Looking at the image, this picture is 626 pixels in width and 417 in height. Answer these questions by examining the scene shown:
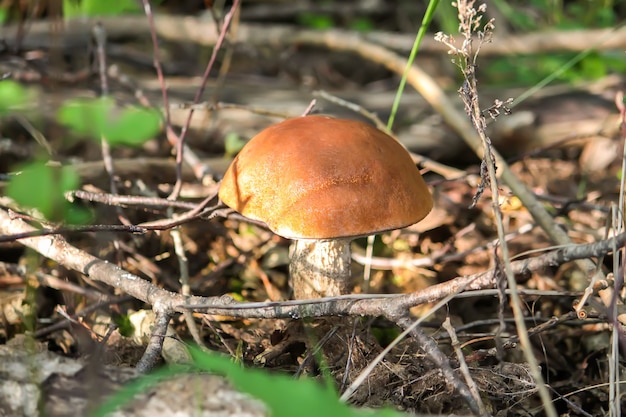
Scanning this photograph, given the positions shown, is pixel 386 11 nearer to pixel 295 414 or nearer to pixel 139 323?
pixel 139 323

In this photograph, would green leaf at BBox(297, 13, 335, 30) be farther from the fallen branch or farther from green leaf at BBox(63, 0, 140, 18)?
the fallen branch

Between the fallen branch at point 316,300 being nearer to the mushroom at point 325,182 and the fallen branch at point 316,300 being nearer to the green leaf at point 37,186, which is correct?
the mushroom at point 325,182

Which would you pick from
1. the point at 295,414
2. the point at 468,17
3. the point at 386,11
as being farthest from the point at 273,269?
the point at 386,11

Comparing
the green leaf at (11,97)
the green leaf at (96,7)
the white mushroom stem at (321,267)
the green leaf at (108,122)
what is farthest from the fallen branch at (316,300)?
the green leaf at (96,7)

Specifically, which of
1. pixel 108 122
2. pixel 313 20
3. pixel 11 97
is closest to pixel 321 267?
pixel 108 122

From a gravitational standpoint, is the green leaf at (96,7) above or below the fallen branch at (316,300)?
above

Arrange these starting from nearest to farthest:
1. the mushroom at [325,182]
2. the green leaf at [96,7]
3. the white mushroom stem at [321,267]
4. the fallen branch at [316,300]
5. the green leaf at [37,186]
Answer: the green leaf at [37,186]
the fallen branch at [316,300]
the mushroom at [325,182]
the white mushroom stem at [321,267]
the green leaf at [96,7]

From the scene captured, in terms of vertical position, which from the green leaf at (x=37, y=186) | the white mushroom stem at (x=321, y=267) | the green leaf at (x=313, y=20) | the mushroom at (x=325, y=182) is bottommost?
the white mushroom stem at (x=321, y=267)
